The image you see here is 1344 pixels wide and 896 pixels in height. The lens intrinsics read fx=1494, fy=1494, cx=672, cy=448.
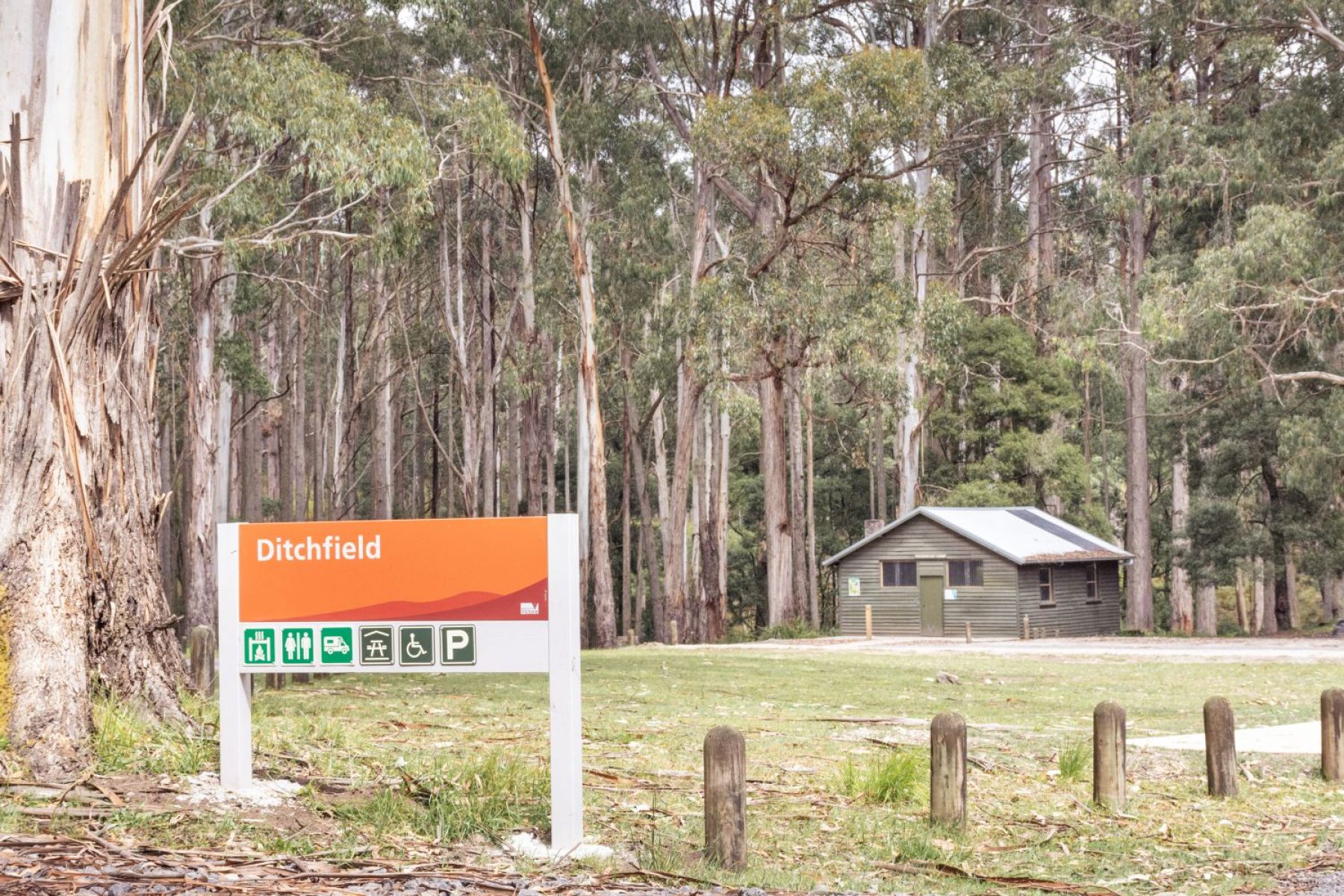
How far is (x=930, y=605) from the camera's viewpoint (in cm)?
4016

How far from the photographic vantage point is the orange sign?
6973 mm

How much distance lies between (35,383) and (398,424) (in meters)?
51.7

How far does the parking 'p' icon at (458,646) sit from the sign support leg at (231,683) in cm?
105

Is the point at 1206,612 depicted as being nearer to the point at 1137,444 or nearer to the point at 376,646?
the point at 1137,444

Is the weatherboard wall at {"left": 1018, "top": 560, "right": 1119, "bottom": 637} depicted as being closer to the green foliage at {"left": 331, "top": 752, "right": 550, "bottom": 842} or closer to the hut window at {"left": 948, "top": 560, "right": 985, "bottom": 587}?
the hut window at {"left": 948, "top": 560, "right": 985, "bottom": 587}

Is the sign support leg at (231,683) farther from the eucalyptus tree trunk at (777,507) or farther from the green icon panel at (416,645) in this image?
the eucalyptus tree trunk at (777,507)

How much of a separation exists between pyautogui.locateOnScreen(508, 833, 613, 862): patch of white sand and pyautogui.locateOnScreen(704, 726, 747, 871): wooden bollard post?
484 millimetres

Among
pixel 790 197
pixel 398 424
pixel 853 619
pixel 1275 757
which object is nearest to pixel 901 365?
pixel 853 619

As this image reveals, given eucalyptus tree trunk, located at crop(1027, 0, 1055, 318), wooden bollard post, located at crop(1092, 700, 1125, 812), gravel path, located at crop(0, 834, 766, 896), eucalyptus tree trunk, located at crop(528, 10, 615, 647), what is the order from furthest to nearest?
eucalyptus tree trunk, located at crop(1027, 0, 1055, 318)
eucalyptus tree trunk, located at crop(528, 10, 615, 647)
wooden bollard post, located at crop(1092, 700, 1125, 812)
gravel path, located at crop(0, 834, 766, 896)

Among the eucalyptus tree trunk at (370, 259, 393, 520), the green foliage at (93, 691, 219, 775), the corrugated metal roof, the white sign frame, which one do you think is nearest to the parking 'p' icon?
the white sign frame

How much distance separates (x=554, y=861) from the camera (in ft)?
21.5

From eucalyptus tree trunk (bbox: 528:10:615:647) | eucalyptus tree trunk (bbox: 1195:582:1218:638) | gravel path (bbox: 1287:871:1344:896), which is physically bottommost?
eucalyptus tree trunk (bbox: 1195:582:1218:638)

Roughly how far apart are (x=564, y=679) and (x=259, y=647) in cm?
160

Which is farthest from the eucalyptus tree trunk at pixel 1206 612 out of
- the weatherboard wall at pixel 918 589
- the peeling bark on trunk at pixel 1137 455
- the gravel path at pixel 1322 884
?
the gravel path at pixel 1322 884
